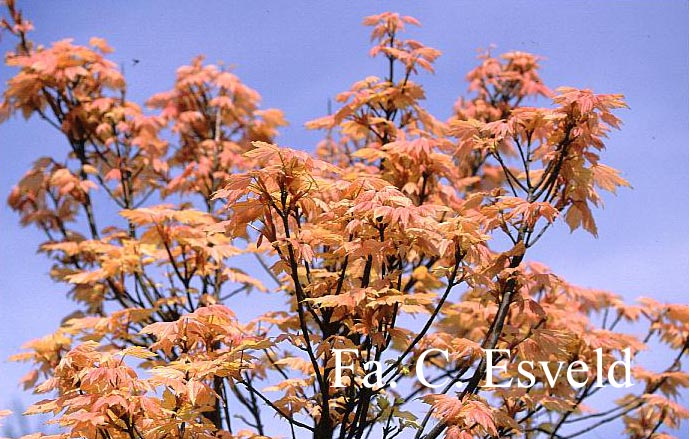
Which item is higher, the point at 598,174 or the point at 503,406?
the point at 598,174

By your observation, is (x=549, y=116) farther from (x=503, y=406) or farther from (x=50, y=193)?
(x=50, y=193)

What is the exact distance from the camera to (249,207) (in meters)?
3.68

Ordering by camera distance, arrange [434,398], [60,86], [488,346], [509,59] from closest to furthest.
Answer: [434,398]
[488,346]
[60,86]
[509,59]

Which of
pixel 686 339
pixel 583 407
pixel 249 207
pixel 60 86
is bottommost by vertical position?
pixel 583 407

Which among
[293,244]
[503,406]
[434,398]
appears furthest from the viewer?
[503,406]

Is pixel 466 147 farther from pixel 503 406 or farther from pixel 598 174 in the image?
pixel 503 406

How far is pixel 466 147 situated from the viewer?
4758 mm

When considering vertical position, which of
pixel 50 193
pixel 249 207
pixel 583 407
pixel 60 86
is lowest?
pixel 583 407

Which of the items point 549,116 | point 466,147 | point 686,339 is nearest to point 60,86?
point 466,147

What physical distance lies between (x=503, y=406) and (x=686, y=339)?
273cm

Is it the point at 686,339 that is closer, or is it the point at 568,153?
the point at 568,153

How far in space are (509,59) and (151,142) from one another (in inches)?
149

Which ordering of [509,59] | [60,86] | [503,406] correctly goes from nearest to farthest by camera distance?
[503,406] < [60,86] < [509,59]

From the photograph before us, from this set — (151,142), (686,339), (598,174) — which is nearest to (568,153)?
(598,174)
